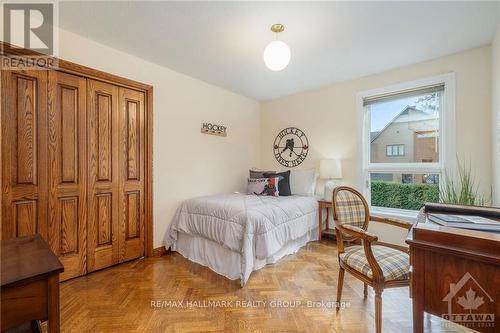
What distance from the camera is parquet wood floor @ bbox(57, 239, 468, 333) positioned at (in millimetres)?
1615

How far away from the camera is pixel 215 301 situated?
1907 millimetres

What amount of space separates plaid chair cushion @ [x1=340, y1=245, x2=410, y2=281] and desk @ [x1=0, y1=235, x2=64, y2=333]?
1663 millimetres

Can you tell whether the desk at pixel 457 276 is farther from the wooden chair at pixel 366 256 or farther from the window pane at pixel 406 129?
the window pane at pixel 406 129

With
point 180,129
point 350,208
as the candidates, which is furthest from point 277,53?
point 180,129

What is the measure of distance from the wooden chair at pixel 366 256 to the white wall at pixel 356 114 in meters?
1.43

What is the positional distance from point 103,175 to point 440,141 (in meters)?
3.93

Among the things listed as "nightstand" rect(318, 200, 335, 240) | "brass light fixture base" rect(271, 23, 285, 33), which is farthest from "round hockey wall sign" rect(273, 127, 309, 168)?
"brass light fixture base" rect(271, 23, 285, 33)

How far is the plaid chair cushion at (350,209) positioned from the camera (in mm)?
2021

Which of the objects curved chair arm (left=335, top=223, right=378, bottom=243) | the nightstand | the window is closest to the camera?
curved chair arm (left=335, top=223, right=378, bottom=243)

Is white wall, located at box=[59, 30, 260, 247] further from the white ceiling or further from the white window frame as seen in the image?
the white window frame

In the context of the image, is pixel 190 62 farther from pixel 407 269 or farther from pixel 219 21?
pixel 407 269

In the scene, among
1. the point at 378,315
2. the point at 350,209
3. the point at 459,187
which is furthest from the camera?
the point at 459,187

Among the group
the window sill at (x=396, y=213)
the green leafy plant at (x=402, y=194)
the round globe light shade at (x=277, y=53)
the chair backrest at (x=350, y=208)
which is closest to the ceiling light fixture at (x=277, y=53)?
the round globe light shade at (x=277, y=53)

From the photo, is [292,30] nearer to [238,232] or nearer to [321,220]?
[238,232]
